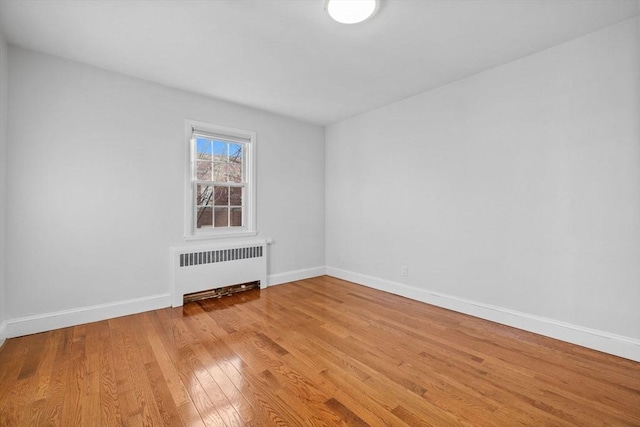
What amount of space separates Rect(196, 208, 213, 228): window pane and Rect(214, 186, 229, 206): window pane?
16cm

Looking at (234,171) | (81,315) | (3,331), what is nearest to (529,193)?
(234,171)

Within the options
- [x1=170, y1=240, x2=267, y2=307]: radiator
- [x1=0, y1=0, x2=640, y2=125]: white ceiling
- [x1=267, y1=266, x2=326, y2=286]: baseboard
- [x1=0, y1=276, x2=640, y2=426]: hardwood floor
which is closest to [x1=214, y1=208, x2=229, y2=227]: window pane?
[x1=170, y1=240, x2=267, y2=307]: radiator

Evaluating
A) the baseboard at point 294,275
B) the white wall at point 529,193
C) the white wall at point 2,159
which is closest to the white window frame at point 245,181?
the baseboard at point 294,275

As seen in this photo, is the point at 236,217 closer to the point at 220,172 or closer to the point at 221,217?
the point at 221,217

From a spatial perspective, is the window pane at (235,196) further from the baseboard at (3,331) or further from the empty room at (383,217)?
the baseboard at (3,331)

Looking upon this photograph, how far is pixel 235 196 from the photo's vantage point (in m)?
4.04

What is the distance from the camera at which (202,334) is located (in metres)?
2.59

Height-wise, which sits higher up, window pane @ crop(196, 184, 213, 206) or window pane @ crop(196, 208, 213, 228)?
window pane @ crop(196, 184, 213, 206)

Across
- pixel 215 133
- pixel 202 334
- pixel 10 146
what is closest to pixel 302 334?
pixel 202 334

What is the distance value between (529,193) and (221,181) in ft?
12.1

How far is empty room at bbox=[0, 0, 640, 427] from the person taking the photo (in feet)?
5.98

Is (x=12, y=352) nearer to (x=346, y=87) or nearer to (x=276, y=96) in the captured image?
(x=276, y=96)

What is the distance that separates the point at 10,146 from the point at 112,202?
895 millimetres

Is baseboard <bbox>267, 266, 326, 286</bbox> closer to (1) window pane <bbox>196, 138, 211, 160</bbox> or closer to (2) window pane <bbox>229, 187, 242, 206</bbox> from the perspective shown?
(2) window pane <bbox>229, 187, 242, 206</bbox>
